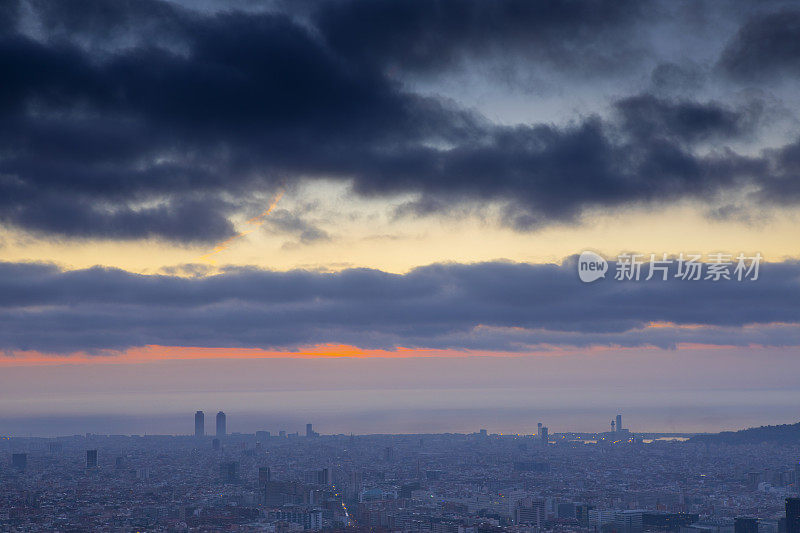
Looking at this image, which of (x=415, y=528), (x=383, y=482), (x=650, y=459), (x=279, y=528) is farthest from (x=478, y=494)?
(x=650, y=459)

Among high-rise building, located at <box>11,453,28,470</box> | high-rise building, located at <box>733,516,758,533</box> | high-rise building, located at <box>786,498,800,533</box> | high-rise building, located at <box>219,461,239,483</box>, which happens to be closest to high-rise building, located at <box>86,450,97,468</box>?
high-rise building, located at <box>11,453,28,470</box>

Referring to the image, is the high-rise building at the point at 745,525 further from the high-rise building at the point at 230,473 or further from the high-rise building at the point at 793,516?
the high-rise building at the point at 230,473

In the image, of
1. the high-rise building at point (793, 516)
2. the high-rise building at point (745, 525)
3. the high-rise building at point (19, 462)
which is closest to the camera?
the high-rise building at point (745, 525)

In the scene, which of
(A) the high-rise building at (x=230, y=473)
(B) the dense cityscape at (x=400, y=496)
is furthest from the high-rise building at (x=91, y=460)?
(A) the high-rise building at (x=230, y=473)

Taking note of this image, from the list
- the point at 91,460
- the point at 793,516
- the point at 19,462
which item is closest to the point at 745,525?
the point at 793,516

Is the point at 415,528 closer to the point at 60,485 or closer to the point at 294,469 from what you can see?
the point at 60,485

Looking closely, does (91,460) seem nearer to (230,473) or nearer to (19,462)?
(19,462)

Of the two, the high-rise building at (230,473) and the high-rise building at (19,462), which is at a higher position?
the high-rise building at (230,473)
